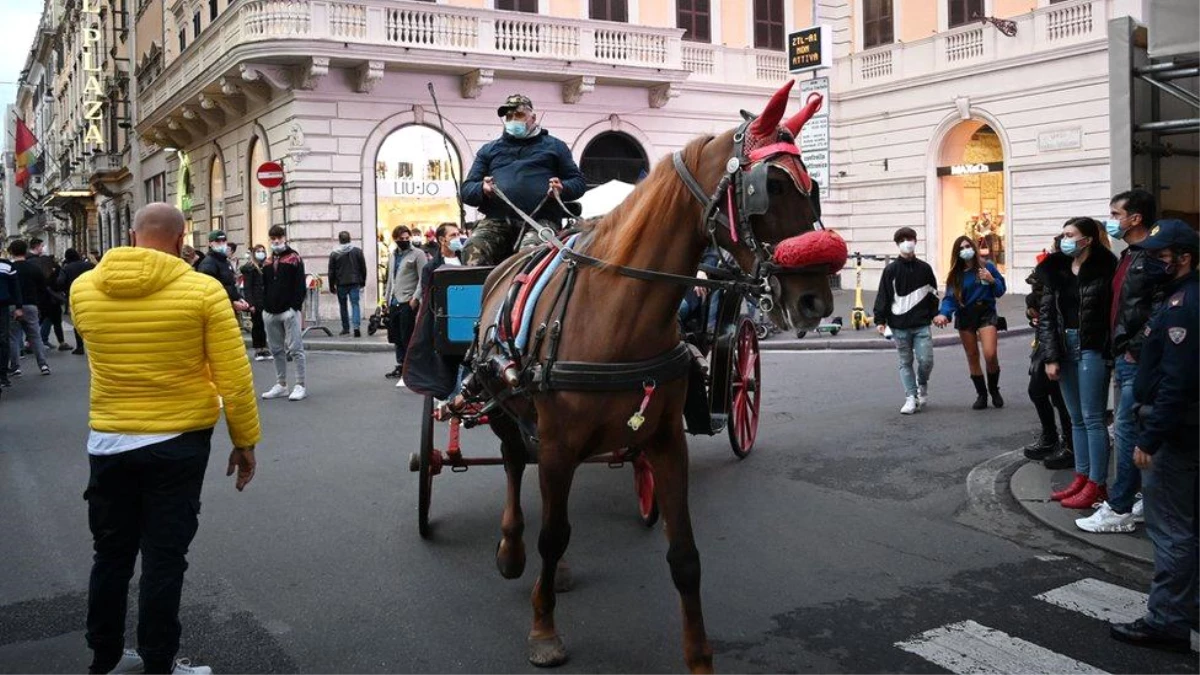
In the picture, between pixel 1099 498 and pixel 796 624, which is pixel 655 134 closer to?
pixel 1099 498

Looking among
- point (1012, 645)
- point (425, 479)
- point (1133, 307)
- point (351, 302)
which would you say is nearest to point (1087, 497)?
point (1133, 307)

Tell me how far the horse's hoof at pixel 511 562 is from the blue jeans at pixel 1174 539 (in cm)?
278

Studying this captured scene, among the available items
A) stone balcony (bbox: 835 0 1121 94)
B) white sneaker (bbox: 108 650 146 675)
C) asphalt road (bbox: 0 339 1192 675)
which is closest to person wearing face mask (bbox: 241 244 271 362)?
asphalt road (bbox: 0 339 1192 675)

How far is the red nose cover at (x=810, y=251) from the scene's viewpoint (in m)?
3.20

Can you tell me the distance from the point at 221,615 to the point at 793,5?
25.7 metres

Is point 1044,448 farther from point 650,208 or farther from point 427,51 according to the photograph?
point 427,51

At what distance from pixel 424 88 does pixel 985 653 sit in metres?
19.9

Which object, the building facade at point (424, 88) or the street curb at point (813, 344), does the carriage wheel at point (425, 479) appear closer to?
the street curb at point (813, 344)

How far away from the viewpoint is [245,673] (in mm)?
4043

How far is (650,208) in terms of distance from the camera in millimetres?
3857

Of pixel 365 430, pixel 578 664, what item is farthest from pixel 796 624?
pixel 365 430

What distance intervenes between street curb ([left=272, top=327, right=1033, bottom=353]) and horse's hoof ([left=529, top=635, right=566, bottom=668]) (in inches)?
445

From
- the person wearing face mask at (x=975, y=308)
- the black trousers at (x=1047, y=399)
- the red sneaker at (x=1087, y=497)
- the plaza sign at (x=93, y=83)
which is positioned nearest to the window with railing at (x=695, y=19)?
the person wearing face mask at (x=975, y=308)

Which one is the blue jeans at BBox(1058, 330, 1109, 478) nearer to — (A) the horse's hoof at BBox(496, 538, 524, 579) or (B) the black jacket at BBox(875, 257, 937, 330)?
(B) the black jacket at BBox(875, 257, 937, 330)
